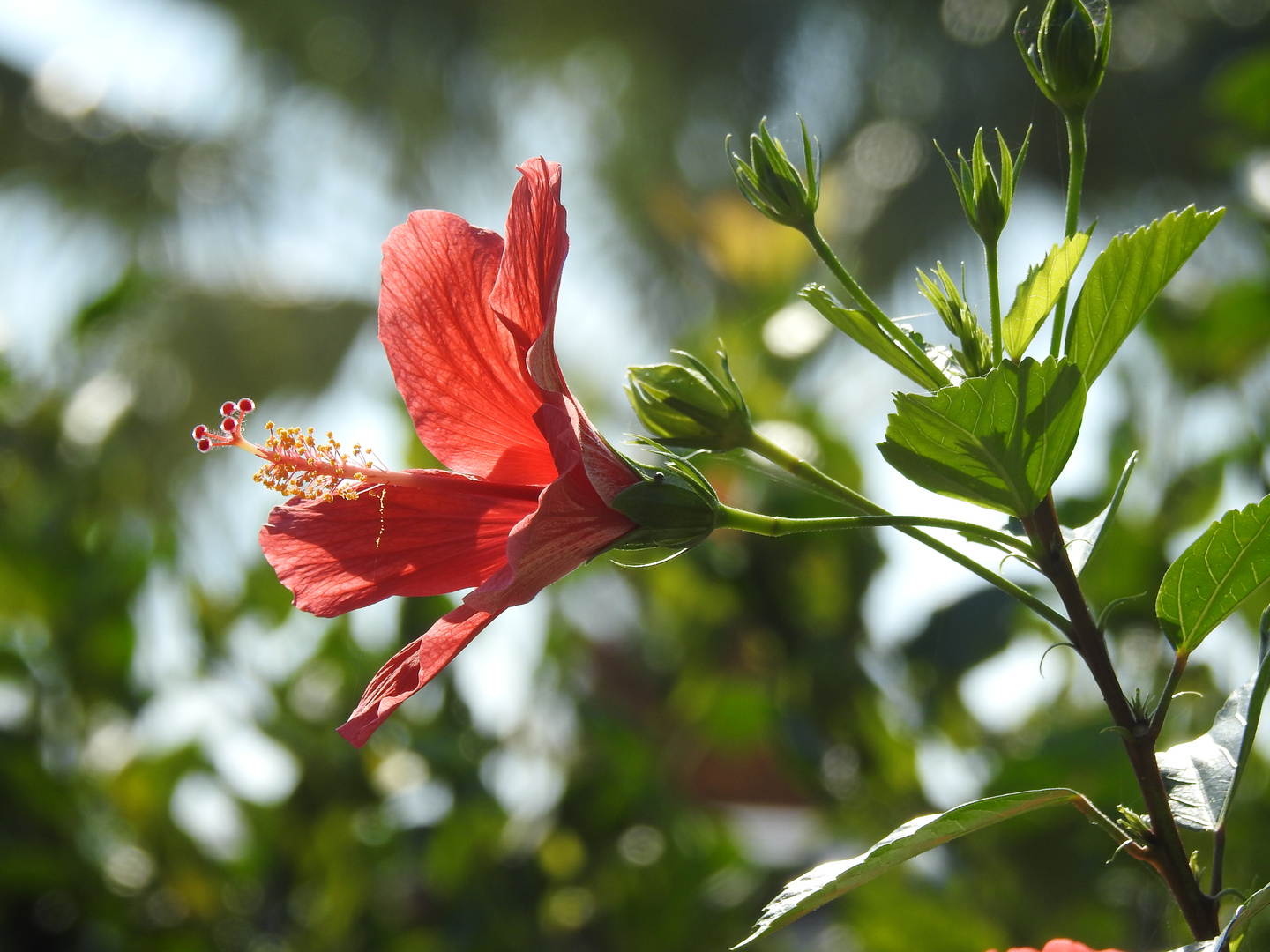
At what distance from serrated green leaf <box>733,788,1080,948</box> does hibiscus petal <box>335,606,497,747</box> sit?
0.75 feet

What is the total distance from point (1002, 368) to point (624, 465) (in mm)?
250

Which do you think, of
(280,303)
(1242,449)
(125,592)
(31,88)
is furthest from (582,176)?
(1242,449)

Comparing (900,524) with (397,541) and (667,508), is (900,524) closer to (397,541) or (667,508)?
(667,508)

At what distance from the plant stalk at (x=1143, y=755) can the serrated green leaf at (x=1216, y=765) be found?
0.12ft

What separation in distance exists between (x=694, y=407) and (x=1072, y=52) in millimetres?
356

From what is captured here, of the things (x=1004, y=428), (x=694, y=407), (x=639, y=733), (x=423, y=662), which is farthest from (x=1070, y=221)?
(x=639, y=733)

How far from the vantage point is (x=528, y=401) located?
0.74 meters

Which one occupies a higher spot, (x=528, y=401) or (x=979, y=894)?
(x=528, y=401)

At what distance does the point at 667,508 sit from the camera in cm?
67

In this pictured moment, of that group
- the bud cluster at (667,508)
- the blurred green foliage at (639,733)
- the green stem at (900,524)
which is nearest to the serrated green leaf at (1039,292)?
the green stem at (900,524)

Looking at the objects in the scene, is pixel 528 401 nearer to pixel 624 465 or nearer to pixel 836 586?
pixel 624 465

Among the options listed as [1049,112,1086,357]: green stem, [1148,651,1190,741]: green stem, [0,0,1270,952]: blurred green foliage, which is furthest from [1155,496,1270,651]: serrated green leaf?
[0,0,1270,952]: blurred green foliage

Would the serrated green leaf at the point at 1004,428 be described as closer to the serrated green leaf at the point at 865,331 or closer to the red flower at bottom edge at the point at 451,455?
the serrated green leaf at the point at 865,331

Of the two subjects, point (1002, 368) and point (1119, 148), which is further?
point (1119, 148)
